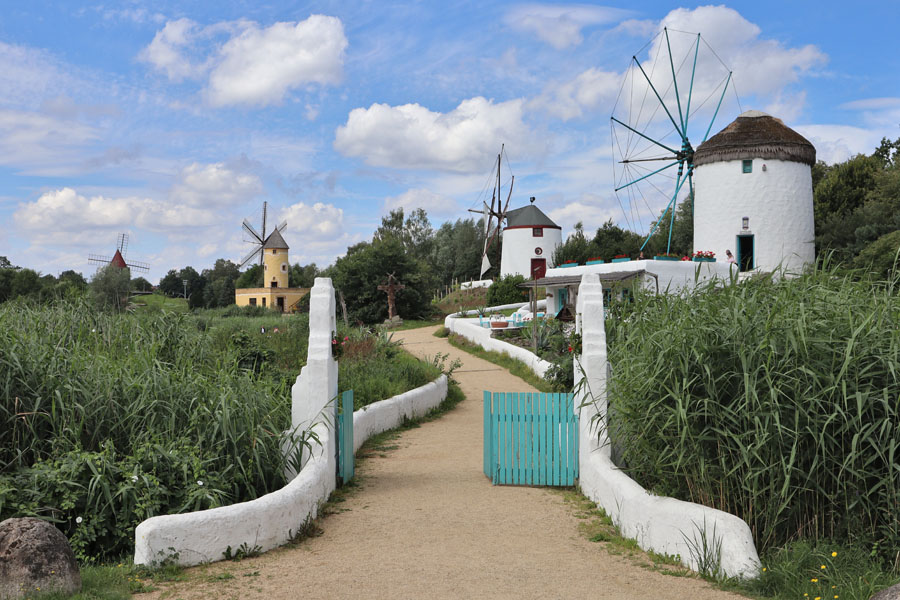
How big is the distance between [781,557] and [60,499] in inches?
222

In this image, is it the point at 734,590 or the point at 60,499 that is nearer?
the point at 734,590

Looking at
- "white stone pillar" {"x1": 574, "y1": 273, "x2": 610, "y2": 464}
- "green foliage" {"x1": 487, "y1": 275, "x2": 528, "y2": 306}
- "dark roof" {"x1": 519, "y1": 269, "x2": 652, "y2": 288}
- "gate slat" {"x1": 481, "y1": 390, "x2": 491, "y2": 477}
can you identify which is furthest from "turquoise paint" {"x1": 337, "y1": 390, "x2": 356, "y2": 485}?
"green foliage" {"x1": 487, "y1": 275, "x2": 528, "y2": 306}

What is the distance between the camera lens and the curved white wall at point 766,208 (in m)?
30.7

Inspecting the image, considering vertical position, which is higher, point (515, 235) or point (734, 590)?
point (515, 235)

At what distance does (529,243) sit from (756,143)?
20198 millimetres

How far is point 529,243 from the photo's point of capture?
49.2 m

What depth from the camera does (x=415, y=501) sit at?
760 cm

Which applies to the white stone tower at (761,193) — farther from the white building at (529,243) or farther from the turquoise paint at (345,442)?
the turquoise paint at (345,442)

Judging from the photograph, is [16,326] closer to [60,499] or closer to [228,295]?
[60,499]

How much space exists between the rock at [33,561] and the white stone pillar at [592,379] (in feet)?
15.8

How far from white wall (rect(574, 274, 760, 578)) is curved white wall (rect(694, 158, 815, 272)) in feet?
83.3

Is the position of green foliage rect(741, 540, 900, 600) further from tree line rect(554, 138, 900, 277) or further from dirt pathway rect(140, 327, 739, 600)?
tree line rect(554, 138, 900, 277)

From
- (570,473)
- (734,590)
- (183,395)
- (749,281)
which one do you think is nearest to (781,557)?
(734,590)

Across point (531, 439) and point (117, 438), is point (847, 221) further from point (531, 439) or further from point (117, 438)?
point (117, 438)
